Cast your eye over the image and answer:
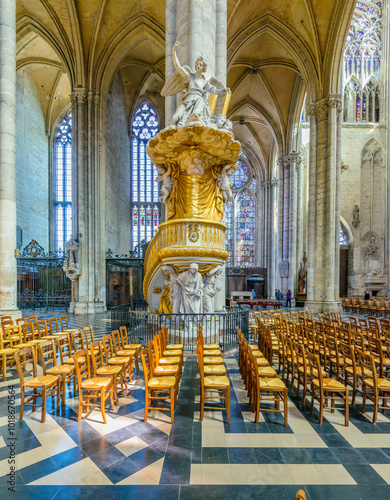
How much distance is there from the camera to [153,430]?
11.8ft

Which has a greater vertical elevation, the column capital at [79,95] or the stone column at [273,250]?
the column capital at [79,95]

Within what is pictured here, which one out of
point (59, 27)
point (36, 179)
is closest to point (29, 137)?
point (36, 179)

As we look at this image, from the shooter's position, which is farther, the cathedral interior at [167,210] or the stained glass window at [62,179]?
the stained glass window at [62,179]

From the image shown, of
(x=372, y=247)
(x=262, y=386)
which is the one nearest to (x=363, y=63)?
(x=372, y=247)

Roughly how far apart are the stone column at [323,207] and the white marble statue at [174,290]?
1067 centimetres

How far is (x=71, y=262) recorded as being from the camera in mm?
15953

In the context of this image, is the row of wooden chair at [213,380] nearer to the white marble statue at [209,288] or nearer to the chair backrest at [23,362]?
the chair backrest at [23,362]

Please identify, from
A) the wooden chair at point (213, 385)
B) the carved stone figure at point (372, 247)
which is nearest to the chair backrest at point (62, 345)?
the wooden chair at point (213, 385)

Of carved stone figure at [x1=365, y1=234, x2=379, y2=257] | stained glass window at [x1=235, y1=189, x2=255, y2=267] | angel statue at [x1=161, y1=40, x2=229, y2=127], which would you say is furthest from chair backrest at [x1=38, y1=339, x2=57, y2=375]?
stained glass window at [x1=235, y1=189, x2=255, y2=267]

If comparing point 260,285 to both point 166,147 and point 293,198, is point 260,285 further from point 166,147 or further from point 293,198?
point 166,147

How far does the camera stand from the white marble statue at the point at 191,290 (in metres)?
7.60

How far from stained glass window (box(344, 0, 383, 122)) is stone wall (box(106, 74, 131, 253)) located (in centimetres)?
1946

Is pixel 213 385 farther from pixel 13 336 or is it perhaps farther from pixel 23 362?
pixel 13 336

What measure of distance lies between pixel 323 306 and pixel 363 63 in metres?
23.5
